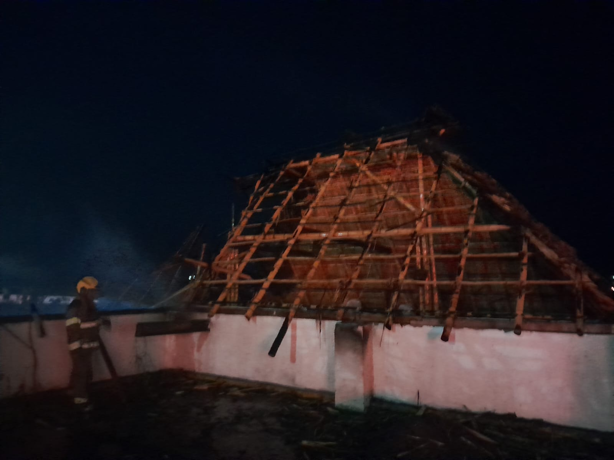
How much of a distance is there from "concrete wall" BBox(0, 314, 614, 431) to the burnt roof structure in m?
0.32

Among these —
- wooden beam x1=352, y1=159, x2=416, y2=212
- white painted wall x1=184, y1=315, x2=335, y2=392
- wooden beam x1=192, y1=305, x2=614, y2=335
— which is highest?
wooden beam x1=352, y1=159, x2=416, y2=212

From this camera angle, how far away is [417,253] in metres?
9.27

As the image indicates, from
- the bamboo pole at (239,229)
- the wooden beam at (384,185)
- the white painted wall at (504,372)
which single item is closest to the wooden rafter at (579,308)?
the white painted wall at (504,372)

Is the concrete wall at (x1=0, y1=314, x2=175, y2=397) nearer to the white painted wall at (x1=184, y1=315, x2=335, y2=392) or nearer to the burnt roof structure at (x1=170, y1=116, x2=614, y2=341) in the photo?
the white painted wall at (x1=184, y1=315, x2=335, y2=392)

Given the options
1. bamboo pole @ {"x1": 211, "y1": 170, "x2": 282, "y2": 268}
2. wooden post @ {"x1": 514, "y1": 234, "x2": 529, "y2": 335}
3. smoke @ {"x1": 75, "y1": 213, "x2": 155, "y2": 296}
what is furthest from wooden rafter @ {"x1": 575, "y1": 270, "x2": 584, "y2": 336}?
smoke @ {"x1": 75, "y1": 213, "x2": 155, "y2": 296}

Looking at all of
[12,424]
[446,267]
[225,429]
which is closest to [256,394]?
[225,429]

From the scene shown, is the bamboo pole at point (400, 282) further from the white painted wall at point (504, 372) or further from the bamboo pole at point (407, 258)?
the white painted wall at point (504, 372)

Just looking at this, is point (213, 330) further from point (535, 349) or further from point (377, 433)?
point (535, 349)

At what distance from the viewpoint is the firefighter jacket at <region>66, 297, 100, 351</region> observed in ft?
21.2

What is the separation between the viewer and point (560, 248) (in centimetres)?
684

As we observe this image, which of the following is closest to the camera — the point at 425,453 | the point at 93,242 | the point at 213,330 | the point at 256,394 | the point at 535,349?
the point at 425,453

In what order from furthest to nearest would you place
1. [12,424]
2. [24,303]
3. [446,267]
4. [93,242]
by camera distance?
[93,242], [24,303], [446,267], [12,424]

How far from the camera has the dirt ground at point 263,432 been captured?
483 centimetres

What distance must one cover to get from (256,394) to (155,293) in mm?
11595
